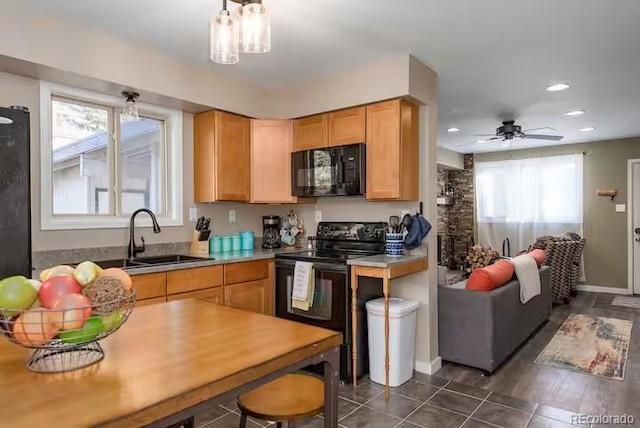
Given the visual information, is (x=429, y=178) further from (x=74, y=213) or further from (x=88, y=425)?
(x=88, y=425)

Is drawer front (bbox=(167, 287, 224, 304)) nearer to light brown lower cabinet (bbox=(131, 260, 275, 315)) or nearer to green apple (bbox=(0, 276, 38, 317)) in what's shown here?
light brown lower cabinet (bbox=(131, 260, 275, 315))

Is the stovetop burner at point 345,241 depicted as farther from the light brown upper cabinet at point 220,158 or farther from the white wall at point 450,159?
the white wall at point 450,159

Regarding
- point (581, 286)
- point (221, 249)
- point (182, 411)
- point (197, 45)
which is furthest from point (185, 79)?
point (581, 286)

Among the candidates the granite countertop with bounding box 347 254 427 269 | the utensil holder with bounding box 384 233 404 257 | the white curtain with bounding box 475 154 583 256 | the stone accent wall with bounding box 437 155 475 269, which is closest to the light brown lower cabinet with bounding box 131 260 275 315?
the granite countertop with bounding box 347 254 427 269

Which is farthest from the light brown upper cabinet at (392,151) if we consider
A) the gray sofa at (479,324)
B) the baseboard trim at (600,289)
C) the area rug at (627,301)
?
the baseboard trim at (600,289)

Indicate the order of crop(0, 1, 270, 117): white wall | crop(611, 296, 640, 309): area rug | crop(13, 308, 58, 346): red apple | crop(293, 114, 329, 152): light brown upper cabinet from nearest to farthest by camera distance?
crop(13, 308, 58, 346): red apple < crop(0, 1, 270, 117): white wall < crop(293, 114, 329, 152): light brown upper cabinet < crop(611, 296, 640, 309): area rug

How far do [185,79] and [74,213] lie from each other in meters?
1.29

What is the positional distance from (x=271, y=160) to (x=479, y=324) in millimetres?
2238

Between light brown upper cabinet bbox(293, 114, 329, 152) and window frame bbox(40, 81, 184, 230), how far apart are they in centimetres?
102

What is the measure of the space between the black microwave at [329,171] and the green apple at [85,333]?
2.54m

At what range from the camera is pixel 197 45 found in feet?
9.43

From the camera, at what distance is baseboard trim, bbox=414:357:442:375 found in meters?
3.20

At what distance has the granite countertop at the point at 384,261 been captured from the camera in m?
2.79

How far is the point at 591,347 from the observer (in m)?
3.74
